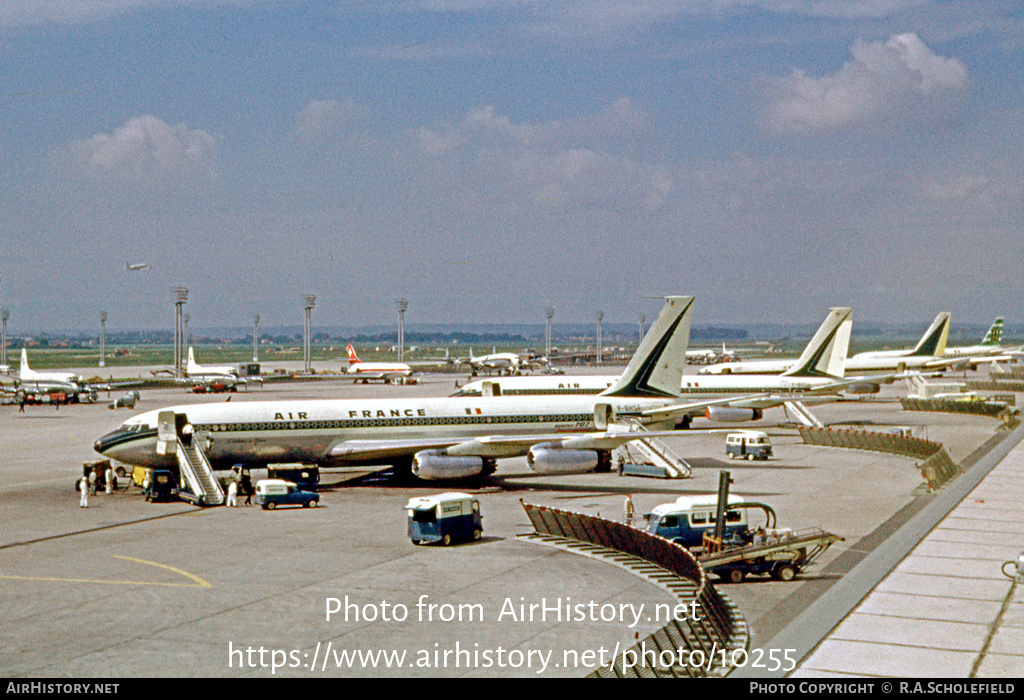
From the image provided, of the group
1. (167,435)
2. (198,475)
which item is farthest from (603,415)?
(167,435)

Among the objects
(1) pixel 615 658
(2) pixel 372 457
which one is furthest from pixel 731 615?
(2) pixel 372 457

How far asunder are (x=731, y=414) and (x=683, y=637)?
240 feet

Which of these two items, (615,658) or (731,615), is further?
(731,615)

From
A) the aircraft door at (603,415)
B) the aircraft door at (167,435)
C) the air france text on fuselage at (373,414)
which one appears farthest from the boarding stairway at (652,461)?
the aircraft door at (167,435)

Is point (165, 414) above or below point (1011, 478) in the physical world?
above

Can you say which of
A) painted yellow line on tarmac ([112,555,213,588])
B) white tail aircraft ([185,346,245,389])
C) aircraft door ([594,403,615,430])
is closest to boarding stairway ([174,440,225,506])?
painted yellow line on tarmac ([112,555,213,588])

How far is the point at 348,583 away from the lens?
33.0 m

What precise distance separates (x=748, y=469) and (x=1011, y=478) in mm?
16008

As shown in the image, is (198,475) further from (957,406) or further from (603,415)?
(957,406)

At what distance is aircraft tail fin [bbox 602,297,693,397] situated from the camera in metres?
66.6

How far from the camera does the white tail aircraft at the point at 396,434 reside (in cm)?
5431

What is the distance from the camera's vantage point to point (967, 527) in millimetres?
40750

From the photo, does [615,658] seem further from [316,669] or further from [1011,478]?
[1011,478]

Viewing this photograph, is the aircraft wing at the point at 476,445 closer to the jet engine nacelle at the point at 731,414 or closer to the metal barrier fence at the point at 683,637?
the metal barrier fence at the point at 683,637
